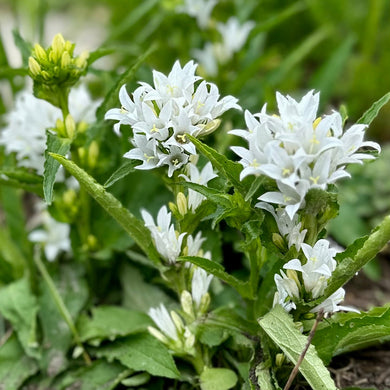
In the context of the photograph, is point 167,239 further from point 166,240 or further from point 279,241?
point 279,241

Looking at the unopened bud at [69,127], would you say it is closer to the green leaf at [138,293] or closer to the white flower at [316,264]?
the green leaf at [138,293]

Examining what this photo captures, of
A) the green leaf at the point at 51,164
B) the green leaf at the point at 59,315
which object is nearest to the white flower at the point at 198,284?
the green leaf at the point at 51,164

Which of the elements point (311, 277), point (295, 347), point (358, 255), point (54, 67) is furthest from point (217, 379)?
point (54, 67)

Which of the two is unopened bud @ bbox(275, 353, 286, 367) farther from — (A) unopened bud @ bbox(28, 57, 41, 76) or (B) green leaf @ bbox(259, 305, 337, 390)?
(A) unopened bud @ bbox(28, 57, 41, 76)

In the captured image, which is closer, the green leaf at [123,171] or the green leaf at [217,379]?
the green leaf at [123,171]

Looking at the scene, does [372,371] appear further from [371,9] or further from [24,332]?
A: [371,9]

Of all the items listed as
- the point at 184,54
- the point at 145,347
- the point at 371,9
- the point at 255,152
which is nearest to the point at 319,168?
the point at 255,152

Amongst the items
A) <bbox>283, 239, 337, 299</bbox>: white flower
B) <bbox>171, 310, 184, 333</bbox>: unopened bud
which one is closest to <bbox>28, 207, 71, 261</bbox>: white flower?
<bbox>171, 310, 184, 333</bbox>: unopened bud
